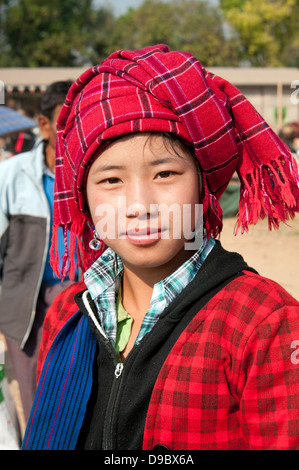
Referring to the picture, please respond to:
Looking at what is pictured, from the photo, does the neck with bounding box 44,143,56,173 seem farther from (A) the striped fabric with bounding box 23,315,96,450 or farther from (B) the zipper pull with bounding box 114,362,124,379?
(B) the zipper pull with bounding box 114,362,124,379

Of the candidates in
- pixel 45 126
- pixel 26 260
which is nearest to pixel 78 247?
pixel 26 260

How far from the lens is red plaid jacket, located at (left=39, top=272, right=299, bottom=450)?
1.15m

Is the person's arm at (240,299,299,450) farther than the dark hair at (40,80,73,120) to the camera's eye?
No

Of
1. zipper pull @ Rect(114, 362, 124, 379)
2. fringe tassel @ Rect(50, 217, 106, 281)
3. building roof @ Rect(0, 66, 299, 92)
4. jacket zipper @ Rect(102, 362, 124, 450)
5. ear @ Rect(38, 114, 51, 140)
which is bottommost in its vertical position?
jacket zipper @ Rect(102, 362, 124, 450)

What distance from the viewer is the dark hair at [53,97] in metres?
3.35

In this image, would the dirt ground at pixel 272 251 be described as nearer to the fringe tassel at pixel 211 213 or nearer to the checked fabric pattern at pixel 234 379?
the fringe tassel at pixel 211 213

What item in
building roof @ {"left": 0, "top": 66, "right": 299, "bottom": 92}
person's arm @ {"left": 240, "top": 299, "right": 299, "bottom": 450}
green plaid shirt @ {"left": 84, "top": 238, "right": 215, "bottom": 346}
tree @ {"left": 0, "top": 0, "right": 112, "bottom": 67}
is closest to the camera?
person's arm @ {"left": 240, "top": 299, "right": 299, "bottom": 450}

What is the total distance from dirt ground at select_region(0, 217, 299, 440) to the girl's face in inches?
173

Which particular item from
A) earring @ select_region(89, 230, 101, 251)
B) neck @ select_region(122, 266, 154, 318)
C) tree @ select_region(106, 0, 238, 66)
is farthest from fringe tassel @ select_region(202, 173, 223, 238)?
tree @ select_region(106, 0, 238, 66)

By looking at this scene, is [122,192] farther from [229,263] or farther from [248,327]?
[248,327]

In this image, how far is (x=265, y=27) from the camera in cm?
4391

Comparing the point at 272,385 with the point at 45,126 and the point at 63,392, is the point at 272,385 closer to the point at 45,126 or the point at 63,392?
the point at 63,392

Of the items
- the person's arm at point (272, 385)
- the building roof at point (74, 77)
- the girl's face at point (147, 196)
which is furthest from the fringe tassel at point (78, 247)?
the building roof at point (74, 77)
